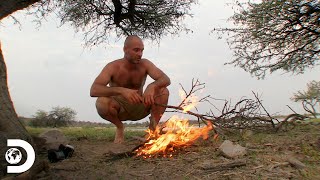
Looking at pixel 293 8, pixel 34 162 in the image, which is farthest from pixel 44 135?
pixel 293 8

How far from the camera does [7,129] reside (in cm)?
417

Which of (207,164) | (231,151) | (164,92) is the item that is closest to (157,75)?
(164,92)

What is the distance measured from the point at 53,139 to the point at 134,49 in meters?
2.15

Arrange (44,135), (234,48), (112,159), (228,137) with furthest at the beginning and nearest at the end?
(234,48) → (44,135) → (228,137) → (112,159)

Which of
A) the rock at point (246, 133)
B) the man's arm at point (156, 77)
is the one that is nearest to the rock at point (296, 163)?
the rock at point (246, 133)

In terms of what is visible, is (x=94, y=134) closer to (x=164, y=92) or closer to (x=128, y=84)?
(x=128, y=84)

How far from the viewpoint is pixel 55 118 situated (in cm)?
1728

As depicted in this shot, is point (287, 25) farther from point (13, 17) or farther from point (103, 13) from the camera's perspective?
point (13, 17)

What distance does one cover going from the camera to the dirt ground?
147 inches

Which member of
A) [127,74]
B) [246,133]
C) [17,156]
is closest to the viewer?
[17,156]

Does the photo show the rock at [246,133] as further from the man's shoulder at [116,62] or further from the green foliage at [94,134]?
the green foliage at [94,134]

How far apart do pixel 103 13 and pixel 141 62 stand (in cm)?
564

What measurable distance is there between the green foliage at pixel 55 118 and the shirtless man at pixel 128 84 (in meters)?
11.0

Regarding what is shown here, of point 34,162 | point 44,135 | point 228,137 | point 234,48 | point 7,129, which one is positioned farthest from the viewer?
point 234,48
